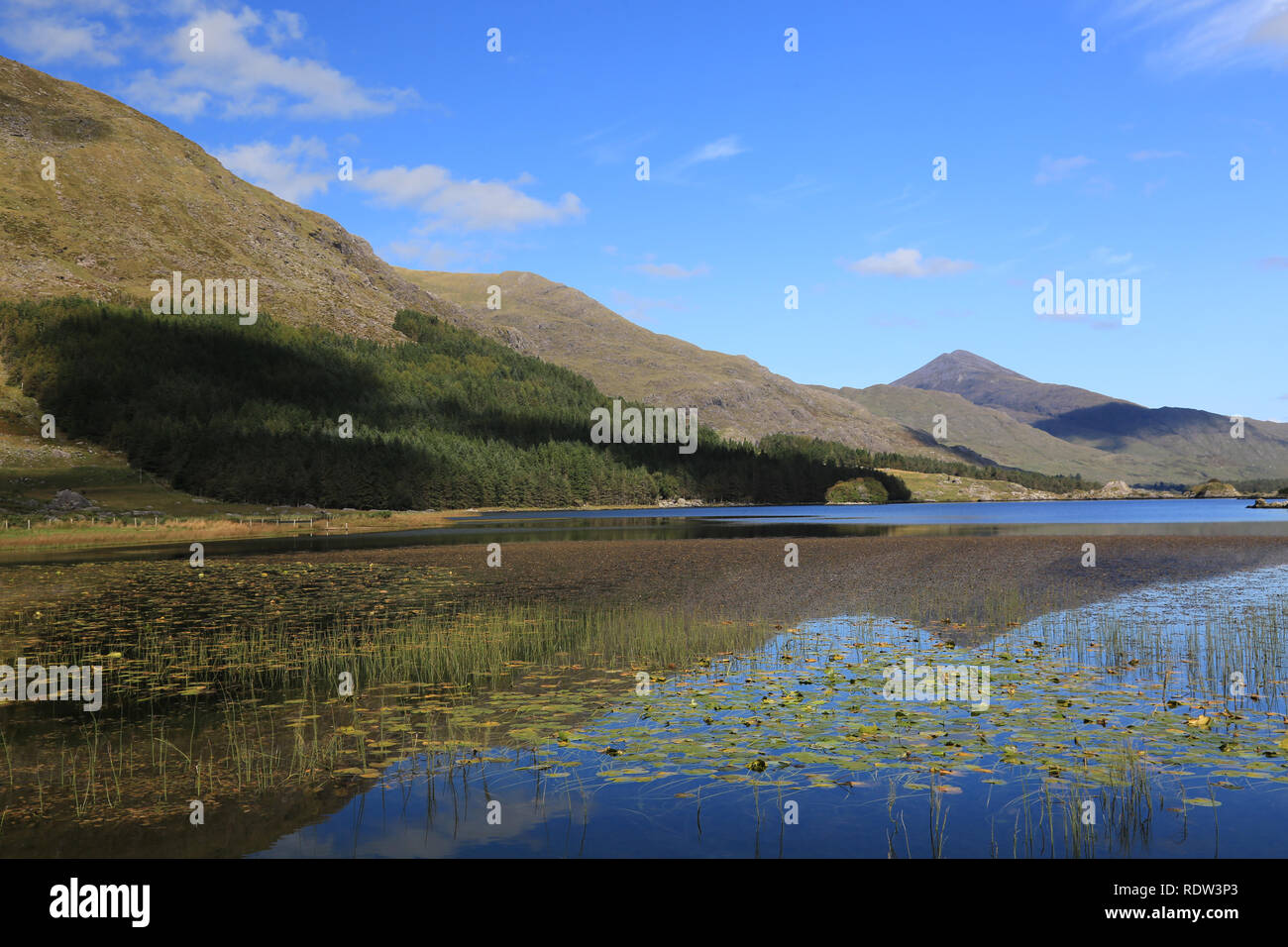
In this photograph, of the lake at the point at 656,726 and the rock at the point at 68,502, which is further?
the rock at the point at 68,502

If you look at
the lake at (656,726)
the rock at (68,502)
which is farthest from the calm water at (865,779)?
the rock at (68,502)

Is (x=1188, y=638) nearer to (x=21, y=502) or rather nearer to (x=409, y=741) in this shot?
(x=409, y=741)

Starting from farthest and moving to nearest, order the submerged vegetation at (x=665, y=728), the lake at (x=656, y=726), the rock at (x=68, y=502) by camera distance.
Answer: the rock at (x=68, y=502) < the submerged vegetation at (x=665, y=728) < the lake at (x=656, y=726)

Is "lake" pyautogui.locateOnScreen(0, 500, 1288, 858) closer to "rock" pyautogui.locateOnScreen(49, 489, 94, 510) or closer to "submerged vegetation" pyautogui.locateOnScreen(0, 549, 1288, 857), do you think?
"submerged vegetation" pyautogui.locateOnScreen(0, 549, 1288, 857)

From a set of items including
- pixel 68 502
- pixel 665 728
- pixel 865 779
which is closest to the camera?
pixel 865 779

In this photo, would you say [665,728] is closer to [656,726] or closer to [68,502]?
[656,726]

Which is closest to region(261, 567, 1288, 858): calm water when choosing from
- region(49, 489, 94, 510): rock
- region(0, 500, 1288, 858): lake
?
region(0, 500, 1288, 858): lake

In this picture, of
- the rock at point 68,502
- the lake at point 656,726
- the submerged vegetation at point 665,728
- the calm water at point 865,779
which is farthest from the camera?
the rock at point 68,502

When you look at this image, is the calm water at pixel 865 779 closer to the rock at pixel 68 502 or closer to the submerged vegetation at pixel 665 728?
the submerged vegetation at pixel 665 728

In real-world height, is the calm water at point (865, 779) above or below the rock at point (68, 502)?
below

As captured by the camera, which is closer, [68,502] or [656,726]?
[656,726]

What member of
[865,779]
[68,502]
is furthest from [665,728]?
[68,502]

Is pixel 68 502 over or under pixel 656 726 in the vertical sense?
over
